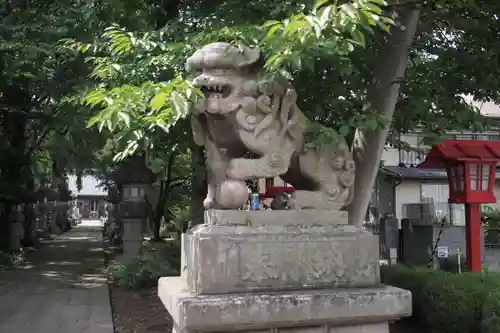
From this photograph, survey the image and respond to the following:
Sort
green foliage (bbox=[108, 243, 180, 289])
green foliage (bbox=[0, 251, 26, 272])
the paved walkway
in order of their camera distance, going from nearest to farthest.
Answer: the paved walkway
green foliage (bbox=[108, 243, 180, 289])
green foliage (bbox=[0, 251, 26, 272])

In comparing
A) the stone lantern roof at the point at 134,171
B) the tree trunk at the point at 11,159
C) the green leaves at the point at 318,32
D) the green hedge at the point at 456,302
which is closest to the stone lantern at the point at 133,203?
the stone lantern roof at the point at 134,171

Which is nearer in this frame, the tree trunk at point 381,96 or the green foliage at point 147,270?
the tree trunk at point 381,96

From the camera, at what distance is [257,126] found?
4.17 meters

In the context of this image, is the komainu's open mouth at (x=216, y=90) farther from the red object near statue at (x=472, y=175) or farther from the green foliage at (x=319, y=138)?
the red object near statue at (x=472, y=175)

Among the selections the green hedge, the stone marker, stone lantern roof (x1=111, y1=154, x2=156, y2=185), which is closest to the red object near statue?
the green hedge

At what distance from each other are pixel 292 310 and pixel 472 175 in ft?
18.9

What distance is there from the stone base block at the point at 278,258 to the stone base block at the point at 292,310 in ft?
0.30

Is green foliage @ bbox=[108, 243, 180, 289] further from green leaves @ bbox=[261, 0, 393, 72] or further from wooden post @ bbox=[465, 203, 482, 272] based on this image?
green leaves @ bbox=[261, 0, 393, 72]

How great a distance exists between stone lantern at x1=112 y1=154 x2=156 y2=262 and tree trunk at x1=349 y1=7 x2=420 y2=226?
8.64m

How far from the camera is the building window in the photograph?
15953 millimetres

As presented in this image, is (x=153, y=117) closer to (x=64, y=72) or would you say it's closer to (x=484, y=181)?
(x=484, y=181)

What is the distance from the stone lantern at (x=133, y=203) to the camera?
14.1 metres

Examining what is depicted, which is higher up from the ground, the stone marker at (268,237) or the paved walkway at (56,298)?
the stone marker at (268,237)

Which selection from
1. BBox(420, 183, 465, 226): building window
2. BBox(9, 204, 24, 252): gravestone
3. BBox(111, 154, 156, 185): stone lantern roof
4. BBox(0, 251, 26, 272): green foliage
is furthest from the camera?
BBox(9, 204, 24, 252): gravestone
